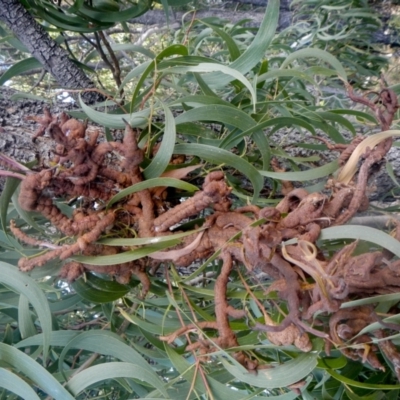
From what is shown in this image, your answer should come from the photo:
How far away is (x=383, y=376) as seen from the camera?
589mm

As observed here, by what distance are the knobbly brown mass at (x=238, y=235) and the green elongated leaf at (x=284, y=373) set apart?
0.01 meters

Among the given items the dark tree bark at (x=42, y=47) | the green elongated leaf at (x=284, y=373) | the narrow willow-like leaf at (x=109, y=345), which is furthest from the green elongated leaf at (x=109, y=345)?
the dark tree bark at (x=42, y=47)

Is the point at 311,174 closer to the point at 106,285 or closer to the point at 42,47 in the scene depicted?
the point at 106,285

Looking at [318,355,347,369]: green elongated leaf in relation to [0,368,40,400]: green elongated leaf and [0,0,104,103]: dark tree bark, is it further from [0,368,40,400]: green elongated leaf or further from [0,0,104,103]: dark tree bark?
[0,0,104,103]: dark tree bark

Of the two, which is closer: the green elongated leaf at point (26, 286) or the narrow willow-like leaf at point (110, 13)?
the green elongated leaf at point (26, 286)

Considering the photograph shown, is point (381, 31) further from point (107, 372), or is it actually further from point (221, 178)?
point (107, 372)

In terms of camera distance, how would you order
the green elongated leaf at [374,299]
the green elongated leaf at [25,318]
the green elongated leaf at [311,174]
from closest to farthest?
the green elongated leaf at [374,299] < the green elongated leaf at [311,174] < the green elongated leaf at [25,318]

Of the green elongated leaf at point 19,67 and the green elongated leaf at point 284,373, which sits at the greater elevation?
the green elongated leaf at point 19,67

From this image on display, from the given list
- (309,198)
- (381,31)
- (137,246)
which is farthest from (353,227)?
(381,31)

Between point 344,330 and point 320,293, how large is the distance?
53 millimetres

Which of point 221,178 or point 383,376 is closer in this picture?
point 221,178

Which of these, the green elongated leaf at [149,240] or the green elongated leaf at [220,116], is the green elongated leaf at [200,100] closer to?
the green elongated leaf at [220,116]

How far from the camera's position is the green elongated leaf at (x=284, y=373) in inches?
17.3

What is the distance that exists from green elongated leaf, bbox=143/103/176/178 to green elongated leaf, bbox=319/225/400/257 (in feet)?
0.57
